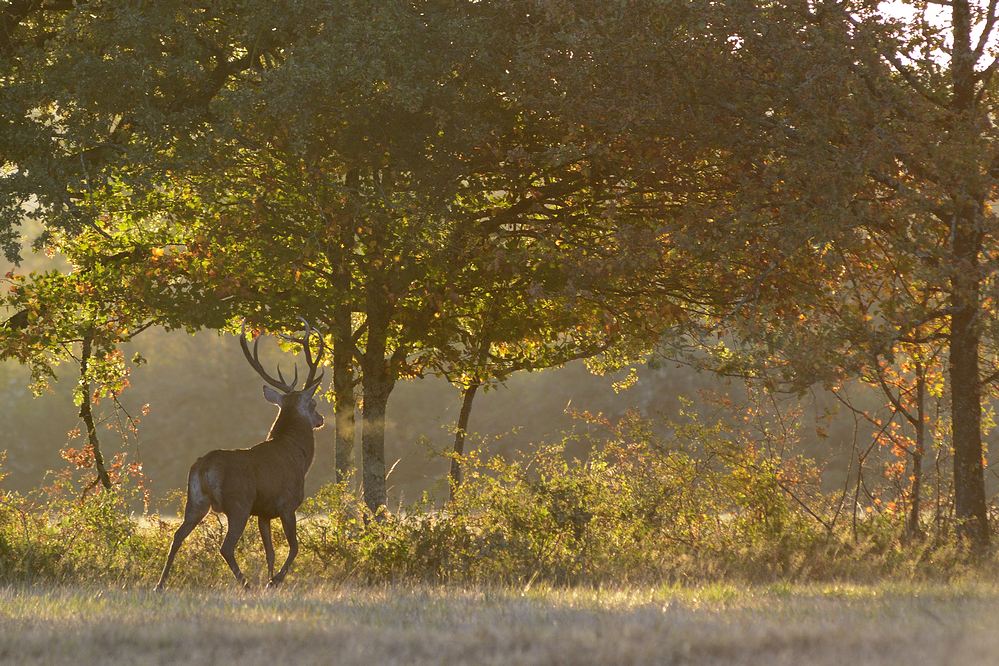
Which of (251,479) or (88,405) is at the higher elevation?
(88,405)

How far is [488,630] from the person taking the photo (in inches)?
335

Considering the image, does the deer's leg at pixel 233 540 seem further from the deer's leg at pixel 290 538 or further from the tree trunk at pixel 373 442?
the tree trunk at pixel 373 442

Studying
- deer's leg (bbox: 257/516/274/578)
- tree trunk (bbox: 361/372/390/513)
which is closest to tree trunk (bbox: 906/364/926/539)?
tree trunk (bbox: 361/372/390/513)

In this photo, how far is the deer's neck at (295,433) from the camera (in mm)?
13023

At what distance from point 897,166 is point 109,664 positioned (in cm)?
1115

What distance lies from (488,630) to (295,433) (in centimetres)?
532

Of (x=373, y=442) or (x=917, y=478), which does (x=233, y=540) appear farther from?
(x=917, y=478)

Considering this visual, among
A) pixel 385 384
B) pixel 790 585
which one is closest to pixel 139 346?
pixel 385 384

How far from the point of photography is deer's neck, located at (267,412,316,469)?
13.0 meters

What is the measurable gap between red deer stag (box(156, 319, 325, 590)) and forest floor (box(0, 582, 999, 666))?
4.14 feet

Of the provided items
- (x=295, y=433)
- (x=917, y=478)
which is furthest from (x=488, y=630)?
(x=917, y=478)

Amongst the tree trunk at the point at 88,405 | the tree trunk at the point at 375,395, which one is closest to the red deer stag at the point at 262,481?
the tree trunk at the point at 375,395

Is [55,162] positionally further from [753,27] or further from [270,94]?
[753,27]

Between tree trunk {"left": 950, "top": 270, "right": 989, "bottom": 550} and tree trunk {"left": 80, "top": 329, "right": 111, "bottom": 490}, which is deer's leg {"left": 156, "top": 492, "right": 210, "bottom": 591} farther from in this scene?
tree trunk {"left": 950, "top": 270, "right": 989, "bottom": 550}
